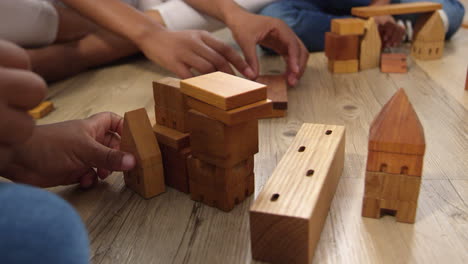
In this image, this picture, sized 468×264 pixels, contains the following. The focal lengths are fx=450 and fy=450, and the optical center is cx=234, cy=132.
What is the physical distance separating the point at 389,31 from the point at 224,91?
1.21 metres

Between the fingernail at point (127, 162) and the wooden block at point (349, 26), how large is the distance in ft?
3.02

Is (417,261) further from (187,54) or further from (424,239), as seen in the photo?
Answer: (187,54)

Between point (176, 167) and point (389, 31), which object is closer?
point (176, 167)

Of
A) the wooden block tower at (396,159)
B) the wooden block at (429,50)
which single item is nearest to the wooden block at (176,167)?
the wooden block tower at (396,159)

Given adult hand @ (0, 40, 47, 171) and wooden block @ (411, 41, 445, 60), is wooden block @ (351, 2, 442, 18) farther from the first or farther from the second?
adult hand @ (0, 40, 47, 171)

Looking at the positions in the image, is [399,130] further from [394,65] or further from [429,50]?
[429,50]

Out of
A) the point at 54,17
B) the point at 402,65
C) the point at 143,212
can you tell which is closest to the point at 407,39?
the point at 402,65

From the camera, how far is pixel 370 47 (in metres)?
1.51

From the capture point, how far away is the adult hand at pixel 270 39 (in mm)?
1339

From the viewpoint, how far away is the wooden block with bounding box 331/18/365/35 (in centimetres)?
144

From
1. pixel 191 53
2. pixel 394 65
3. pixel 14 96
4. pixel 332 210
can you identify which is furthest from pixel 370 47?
pixel 14 96

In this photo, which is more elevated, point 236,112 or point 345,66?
point 236,112

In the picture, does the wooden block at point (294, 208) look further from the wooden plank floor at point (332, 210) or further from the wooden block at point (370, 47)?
the wooden block at point (370, 47)

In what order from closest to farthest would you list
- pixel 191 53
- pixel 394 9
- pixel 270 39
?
pixel 191 53 < pixel 270 39 < pixel 394 9
